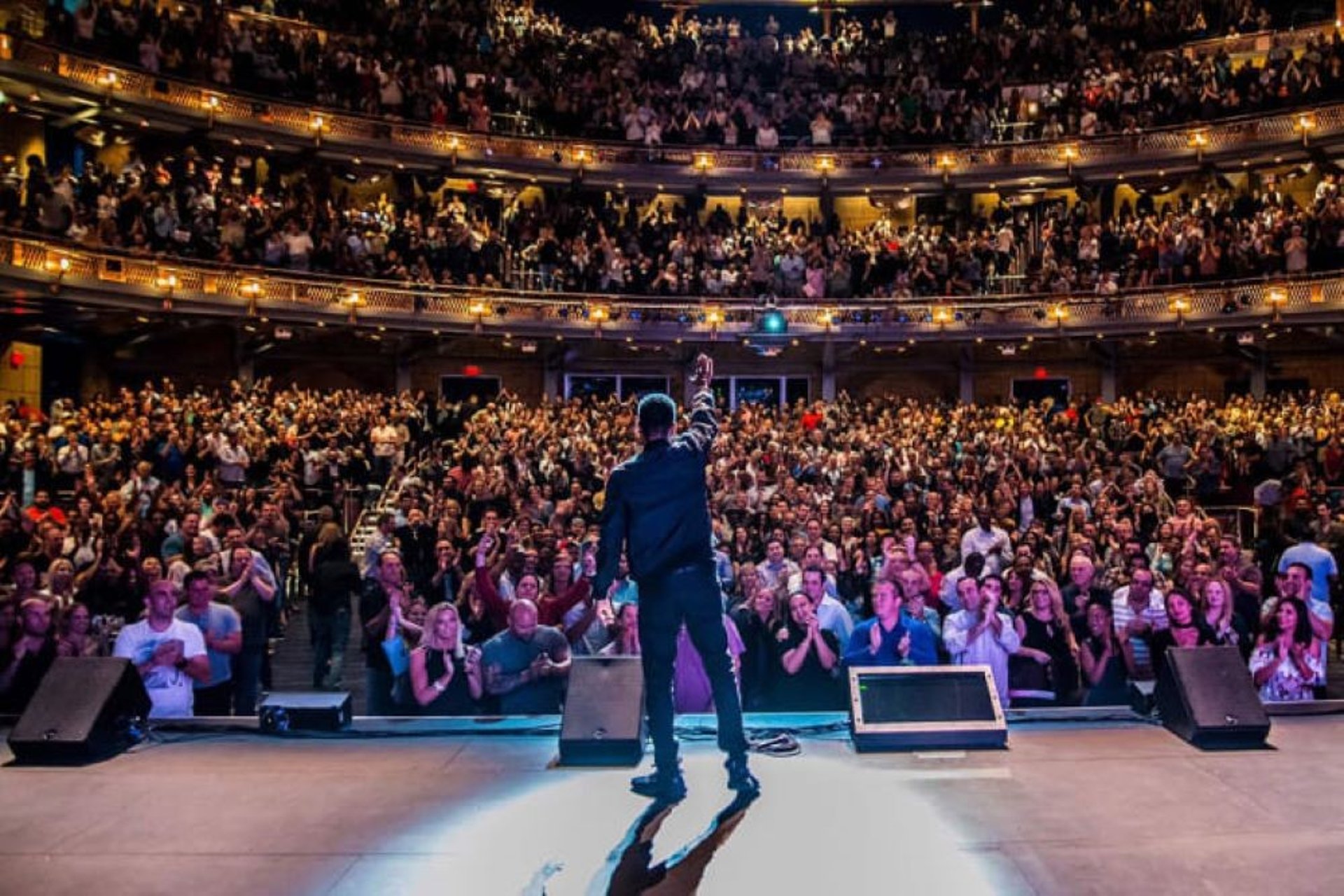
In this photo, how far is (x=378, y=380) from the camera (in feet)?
83.1

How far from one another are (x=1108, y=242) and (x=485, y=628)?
67.8ft

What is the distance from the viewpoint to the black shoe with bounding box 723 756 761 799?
4.55m

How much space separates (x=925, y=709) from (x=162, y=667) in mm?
4351

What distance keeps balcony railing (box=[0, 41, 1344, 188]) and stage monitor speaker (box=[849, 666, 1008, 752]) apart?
2036 cm

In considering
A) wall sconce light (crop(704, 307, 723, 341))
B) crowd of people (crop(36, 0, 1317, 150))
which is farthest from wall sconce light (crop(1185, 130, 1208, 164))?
wall sconce light (crop(704, 307, 723, 341))

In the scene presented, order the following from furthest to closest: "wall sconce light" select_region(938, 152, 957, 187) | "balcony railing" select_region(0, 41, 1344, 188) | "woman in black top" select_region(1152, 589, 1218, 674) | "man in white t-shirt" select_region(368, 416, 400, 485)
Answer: "wall sconce light" select_region(938, 152, 957, 187), "balcony railing" select_region(0, 41, 1344, 188), "man in white t-shirt" select_region(368, 416, 400, 485), "woman in black top" select_region(1152, 589, 1218, 674)

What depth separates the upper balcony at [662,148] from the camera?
20438 mm

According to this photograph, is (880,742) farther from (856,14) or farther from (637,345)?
(856,14)

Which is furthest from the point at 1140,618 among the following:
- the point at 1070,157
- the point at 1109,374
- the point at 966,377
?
the point at 1070,157

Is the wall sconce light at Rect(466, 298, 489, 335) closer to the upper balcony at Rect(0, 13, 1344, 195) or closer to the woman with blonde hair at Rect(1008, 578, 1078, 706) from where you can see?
the upper balcony at Rect(0, 13, 1344, 195)

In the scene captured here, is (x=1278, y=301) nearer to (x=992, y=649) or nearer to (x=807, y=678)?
(x=992, y=649)

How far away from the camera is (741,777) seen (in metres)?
4.57

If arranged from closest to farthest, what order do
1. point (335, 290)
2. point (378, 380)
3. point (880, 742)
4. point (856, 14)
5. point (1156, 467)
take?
point (880, 742) < point (1156, 467) < point (335, 290) < point (378, 380) < point (856, 14)

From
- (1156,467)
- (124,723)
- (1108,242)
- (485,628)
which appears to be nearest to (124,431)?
(485,628)
